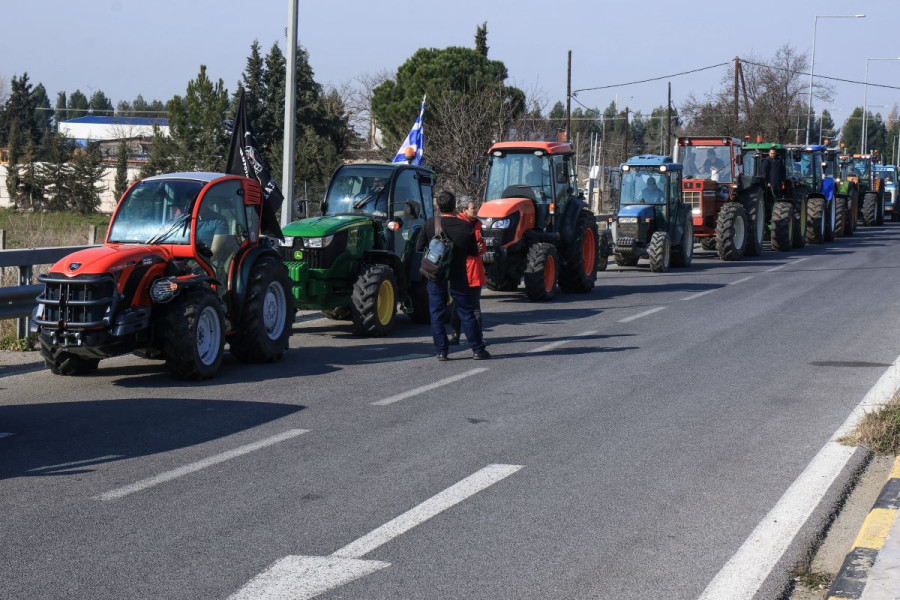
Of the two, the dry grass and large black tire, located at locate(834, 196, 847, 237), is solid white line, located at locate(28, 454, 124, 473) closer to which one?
the dry grass

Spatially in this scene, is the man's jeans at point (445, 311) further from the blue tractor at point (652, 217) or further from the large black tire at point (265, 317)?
the blue tractor at point (652, 217)

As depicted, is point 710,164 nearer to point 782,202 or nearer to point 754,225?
point 754,225

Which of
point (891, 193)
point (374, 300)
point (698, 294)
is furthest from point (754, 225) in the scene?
point (891, 193)

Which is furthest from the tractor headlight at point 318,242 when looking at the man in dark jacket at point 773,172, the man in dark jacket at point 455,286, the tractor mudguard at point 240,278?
the man in dark jacket at point 773,172

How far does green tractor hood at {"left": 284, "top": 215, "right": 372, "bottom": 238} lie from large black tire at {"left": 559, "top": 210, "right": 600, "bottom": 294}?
5710 mm

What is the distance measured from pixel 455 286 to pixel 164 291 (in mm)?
3345

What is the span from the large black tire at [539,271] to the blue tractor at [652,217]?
591 cm

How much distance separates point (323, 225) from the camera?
13.8 m

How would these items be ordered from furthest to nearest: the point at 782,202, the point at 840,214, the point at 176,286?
the point at 840,214 < the point at 782,202 < the point at 176,286

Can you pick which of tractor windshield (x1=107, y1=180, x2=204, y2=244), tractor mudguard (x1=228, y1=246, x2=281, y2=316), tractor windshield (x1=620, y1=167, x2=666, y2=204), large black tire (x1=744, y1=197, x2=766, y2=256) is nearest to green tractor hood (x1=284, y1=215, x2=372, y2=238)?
tractor mudguard (x1=228, y1=246, x2=281, y2=316)

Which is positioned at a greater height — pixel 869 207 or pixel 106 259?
pixel 869 207

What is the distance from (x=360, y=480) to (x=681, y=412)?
338cm

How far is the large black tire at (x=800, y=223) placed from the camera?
32.1m

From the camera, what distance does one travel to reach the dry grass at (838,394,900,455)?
7875mm
